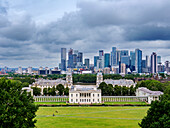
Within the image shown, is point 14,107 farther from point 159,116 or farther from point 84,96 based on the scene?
point 84,96

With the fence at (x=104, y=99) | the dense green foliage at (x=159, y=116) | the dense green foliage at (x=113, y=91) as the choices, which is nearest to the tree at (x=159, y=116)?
the dense green foliage at (x=159, y=116)

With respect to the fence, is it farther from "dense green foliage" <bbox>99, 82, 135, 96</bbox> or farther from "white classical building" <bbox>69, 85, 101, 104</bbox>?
"dense green foliage" <bbox>99, 82, 135, 96</bbox>

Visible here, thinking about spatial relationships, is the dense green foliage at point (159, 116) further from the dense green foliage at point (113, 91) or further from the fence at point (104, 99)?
the dense green foliage at point (113, 91)

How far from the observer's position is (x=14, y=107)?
29312 millimetres

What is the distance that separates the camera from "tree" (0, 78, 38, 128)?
28.1 m

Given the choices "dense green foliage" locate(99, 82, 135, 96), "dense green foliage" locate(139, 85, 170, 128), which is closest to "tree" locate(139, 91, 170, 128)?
"dense green foliage" locate(139, 85, 170, 128)

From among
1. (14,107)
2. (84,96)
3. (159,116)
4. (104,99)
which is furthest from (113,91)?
(14,107)

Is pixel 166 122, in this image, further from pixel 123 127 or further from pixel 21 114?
pixel 21 114

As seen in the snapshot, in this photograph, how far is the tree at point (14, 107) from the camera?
92.1 feet

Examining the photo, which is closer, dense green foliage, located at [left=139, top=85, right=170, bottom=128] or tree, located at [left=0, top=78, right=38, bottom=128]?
tree, located at [left=0, top=78, right=38, bottom=128]

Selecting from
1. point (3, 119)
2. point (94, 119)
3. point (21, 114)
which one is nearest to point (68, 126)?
point (94, 119)

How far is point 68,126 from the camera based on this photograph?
4500 cm

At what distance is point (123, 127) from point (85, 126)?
24.2ft

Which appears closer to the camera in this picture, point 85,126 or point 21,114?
point 21,114
